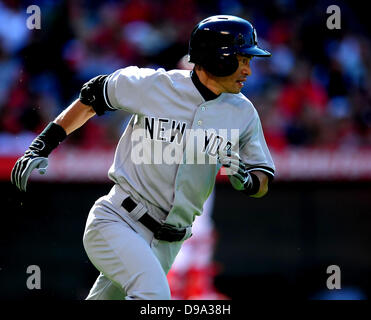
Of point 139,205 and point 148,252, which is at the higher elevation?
point 139,205

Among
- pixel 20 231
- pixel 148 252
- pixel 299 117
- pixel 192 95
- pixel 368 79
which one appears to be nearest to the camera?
pixel 148 252

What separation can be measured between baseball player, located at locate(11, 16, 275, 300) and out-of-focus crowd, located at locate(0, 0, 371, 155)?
3.07 meters

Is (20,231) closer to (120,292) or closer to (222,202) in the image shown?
(222,202)

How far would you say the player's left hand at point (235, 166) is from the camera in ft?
11.3

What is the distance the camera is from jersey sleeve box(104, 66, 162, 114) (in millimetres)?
3631

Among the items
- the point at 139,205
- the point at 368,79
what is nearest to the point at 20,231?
the point at 139,205

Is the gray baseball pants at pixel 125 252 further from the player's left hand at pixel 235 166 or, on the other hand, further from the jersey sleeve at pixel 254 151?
the jersey sleeve at pixel 254 151

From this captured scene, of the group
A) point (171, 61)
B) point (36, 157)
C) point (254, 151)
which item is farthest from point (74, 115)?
point (171, 61)

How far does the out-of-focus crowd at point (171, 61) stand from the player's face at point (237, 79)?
3159mm

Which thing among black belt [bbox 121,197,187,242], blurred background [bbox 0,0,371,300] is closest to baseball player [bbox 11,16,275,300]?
black belt [bbox 121,197,187,242]

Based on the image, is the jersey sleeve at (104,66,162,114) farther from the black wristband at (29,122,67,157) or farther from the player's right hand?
the player's right hand

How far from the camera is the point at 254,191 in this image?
12.0 feet
